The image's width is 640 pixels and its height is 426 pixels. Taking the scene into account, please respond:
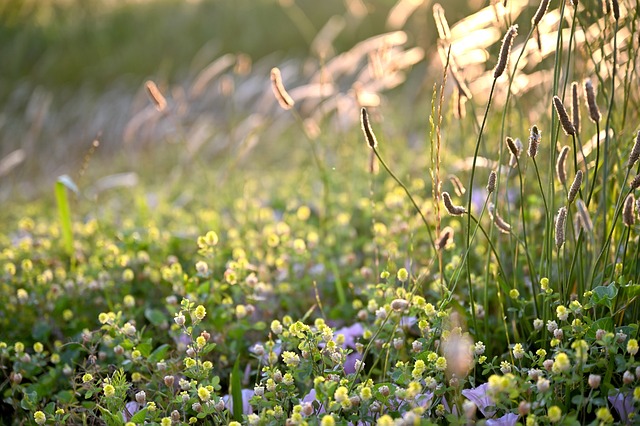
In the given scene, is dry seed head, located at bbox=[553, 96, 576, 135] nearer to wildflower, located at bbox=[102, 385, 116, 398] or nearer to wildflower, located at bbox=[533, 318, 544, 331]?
wildflower, located at bbox=[533, 318, 544, 331]

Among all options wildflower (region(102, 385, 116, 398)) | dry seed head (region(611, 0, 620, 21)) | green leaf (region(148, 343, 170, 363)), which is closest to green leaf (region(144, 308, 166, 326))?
green leaf (region(148, 343, 170, 363))

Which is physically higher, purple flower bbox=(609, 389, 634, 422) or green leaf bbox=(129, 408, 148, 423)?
green leaf bbox=(129, 408, 148, 423)

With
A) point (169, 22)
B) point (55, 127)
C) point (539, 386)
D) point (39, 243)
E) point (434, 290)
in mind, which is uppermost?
point (169, 22)

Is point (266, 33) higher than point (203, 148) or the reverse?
→ higher

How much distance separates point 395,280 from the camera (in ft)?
5.31

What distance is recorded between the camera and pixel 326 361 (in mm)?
1239

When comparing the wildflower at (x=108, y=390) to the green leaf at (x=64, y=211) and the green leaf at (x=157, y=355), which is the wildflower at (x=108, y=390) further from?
the green leaf at (x=64, y=211)

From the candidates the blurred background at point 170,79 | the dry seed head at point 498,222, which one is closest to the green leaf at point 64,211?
the blurred background at point 170,79

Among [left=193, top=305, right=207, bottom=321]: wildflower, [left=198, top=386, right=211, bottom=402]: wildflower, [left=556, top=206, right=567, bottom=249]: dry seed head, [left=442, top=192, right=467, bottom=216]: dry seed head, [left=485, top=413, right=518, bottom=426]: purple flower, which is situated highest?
[left=442, top=192, right=467, bottom=216]: dry seed head

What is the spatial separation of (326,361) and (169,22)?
7455 mm

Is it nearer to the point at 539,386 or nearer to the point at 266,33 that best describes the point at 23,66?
the point at 266,33

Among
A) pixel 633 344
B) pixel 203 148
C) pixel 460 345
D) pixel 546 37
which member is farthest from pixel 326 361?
pixel 203 148

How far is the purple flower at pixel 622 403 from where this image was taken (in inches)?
42.0

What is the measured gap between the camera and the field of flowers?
1116 millimetres
